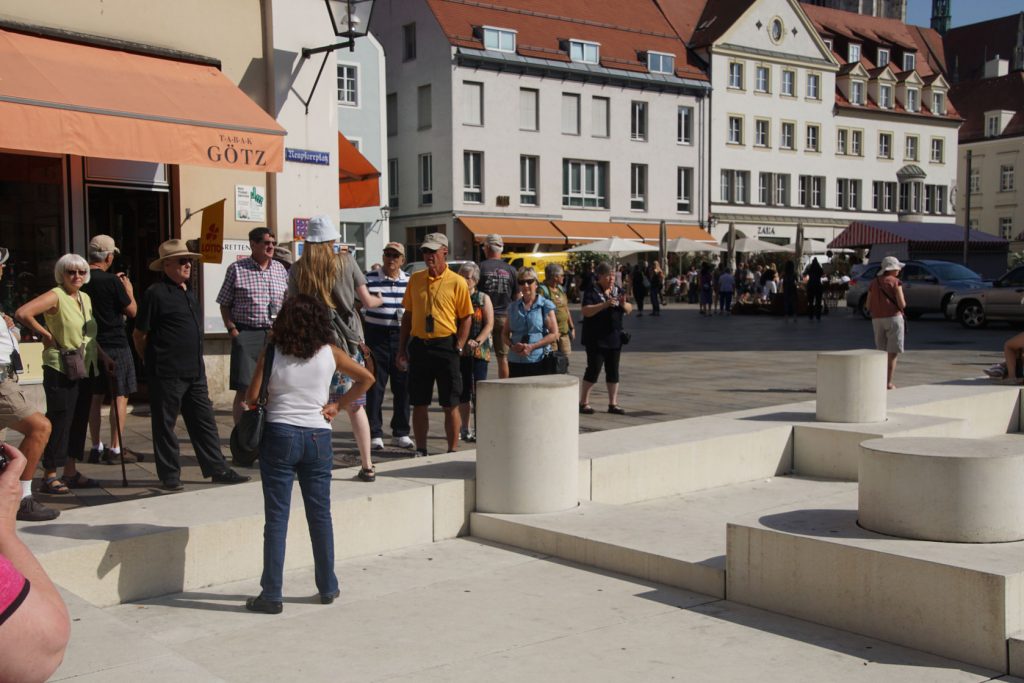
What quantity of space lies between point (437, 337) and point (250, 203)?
14.0 ft

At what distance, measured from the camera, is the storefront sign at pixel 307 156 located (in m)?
12.0

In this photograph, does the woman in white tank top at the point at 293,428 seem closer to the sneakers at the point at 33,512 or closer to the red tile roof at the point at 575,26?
the sneakers at the point at 33,512

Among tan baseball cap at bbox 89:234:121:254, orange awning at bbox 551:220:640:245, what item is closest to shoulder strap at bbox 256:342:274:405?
tan baseball cap at bbox 89:234:121:254

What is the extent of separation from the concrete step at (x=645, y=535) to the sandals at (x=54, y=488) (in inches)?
104

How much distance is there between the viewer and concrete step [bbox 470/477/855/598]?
6004 millimetres

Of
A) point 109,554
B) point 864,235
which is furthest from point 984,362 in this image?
point 864,235

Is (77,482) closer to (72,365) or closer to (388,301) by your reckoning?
(72,365)

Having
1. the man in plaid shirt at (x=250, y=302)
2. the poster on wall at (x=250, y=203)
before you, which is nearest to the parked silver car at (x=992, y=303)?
the poster on wall at (x=250, y=203)

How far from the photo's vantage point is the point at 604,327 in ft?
36.9

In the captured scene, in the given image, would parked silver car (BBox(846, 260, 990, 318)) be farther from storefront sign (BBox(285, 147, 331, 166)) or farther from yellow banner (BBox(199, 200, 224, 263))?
yellow banner (BBox(199, 200, 224, 263))

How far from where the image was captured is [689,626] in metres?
5.32

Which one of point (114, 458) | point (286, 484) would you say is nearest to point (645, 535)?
point (286, 484)

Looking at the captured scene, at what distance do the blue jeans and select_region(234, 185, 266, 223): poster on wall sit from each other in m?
6.72

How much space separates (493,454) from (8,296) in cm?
633
